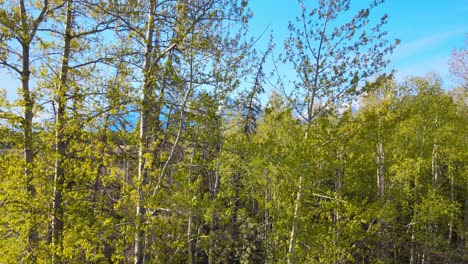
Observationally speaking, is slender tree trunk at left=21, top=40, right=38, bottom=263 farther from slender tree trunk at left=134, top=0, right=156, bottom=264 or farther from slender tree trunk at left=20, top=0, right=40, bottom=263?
slender tree trunk at left=134, top=0, right=156, bottom=264

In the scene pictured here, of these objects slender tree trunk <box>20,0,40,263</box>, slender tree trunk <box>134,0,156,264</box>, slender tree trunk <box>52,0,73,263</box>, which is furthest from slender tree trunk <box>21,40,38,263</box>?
slender tree trunk <box>134,0,156,264</box>

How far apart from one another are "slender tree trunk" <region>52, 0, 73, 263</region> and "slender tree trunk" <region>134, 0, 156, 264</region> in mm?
1368

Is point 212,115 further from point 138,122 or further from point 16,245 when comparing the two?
point 16,245

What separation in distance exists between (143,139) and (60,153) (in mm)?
2347

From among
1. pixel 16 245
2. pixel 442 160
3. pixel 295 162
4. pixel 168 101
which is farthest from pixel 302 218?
pixel 442 160

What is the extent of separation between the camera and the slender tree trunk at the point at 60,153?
6703mm

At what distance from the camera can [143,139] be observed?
645 centimetres

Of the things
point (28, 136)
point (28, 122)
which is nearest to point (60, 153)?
point (28, 136)

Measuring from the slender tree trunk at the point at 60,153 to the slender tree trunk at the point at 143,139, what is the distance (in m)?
1.37

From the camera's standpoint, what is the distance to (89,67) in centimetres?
854

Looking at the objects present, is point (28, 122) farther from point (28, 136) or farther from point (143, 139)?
point (143, 139)

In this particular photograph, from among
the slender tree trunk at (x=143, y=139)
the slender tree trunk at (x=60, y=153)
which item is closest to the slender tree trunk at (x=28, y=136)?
the slender tree trunk at (x=60, y=153)

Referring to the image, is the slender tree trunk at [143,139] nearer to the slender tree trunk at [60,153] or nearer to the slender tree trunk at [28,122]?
the slender tree trunk at [60,153]

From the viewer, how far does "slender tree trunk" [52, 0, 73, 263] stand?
6703mm
